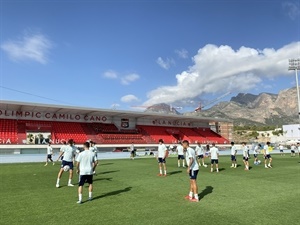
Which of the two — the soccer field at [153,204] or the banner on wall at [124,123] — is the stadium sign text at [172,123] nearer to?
the banner on wall at [124,123]

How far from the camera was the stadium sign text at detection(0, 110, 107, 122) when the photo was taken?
44.0 m

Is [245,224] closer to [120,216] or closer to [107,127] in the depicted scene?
[120,216]

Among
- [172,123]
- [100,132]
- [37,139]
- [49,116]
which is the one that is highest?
[49,116]

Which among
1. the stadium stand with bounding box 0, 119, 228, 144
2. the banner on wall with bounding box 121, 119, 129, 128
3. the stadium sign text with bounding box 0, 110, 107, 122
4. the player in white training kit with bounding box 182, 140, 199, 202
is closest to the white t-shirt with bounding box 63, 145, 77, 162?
the player in white training kit with bounding box 182, 140, 199, 202

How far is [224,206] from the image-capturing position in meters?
8.27

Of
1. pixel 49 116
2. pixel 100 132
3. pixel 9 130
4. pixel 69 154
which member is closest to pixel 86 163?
pixel 69 154

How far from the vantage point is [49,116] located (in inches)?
1875

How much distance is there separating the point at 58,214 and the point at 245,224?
16.6 feet

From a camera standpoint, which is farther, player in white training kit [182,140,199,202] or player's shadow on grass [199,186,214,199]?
player's shadow on grass [199,186,214,199]

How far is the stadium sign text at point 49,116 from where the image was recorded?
→ 1732 inches

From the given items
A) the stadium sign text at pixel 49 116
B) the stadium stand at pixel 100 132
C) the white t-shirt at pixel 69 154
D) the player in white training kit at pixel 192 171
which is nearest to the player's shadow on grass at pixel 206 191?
the player in white training kit at pixel 192 171

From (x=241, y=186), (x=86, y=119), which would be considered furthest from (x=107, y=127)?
(x=241, y=186)

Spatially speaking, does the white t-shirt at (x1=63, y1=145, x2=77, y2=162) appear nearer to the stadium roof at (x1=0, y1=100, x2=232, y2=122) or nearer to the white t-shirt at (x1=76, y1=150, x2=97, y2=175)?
the white t-shirt at (x1=76, y1=150, x2=97, y2=175)

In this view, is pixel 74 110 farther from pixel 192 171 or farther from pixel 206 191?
pixel 192 171
